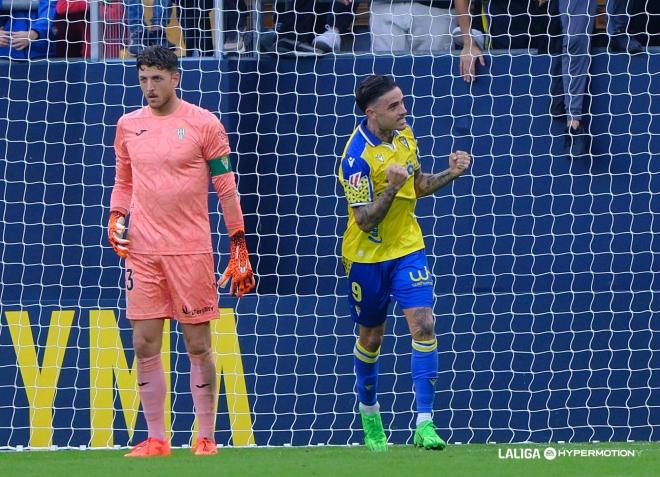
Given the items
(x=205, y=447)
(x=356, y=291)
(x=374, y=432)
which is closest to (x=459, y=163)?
(x=356, y=291)

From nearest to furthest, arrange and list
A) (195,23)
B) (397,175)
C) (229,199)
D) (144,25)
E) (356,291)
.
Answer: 1. (397,175)
2. (229,199)
3. (356,291)
4. (144,25)
5. (195,23)

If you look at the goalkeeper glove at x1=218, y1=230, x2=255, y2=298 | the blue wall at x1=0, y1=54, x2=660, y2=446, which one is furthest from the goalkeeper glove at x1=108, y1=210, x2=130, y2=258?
the blue wall at x1=0, y1=54, x2=660, y2=446

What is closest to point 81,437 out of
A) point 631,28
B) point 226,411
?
Answer: point 226,411

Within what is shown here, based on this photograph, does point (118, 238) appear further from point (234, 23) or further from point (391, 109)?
point (234, 23)

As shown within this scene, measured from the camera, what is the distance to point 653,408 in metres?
9.30

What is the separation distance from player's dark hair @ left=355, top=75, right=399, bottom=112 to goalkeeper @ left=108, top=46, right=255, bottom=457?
74 cm

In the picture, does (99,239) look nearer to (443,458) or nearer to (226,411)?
(226,411)

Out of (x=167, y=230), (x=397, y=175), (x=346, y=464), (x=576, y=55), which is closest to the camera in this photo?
(x=346, y=464)

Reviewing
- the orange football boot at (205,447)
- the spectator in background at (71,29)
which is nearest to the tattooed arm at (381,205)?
the orange football boot at (205,447)

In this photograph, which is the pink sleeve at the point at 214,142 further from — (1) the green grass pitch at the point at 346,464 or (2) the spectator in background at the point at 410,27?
(2) the spectator in background at the point at 410,27

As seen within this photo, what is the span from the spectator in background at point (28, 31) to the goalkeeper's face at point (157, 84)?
2969mm

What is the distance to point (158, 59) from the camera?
22.8 feet

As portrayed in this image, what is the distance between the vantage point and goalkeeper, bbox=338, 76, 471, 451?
6.99 meters

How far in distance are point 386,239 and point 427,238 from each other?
2624 mm
